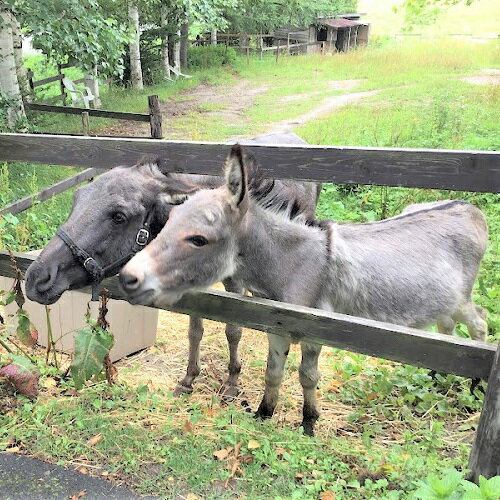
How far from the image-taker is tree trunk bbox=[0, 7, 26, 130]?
923 cm

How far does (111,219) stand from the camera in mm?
2768

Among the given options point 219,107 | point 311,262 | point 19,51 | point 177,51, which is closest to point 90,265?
point 311,262

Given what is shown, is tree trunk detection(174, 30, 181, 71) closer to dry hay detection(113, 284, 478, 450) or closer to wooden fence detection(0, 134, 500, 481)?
dry hay detection(113, 284, 478, 450)

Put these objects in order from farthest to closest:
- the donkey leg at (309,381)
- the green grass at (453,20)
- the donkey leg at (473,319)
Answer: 1. the green grass at (453,20)
2. the donkey leg at (473,319)
3. the donkey leg at (309,381)

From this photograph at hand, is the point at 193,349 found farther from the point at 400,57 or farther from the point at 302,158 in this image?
the point at 400,57

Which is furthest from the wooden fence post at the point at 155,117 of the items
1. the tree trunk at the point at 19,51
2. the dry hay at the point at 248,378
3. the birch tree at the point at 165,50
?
the birch tree at the point at 165,50

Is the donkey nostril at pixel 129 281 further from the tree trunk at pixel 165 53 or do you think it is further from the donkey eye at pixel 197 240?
the tree trunk at pixel 165 53

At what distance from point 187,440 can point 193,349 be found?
42.8 inches

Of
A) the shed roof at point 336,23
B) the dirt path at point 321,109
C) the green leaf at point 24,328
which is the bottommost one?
the dirt path at point 321,109

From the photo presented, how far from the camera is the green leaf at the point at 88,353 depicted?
2904 millimetres

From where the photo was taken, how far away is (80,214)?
275 cm

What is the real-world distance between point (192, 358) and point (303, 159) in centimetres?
200

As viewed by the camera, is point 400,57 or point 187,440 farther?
point 400,57

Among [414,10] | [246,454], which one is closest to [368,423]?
[246,454]
